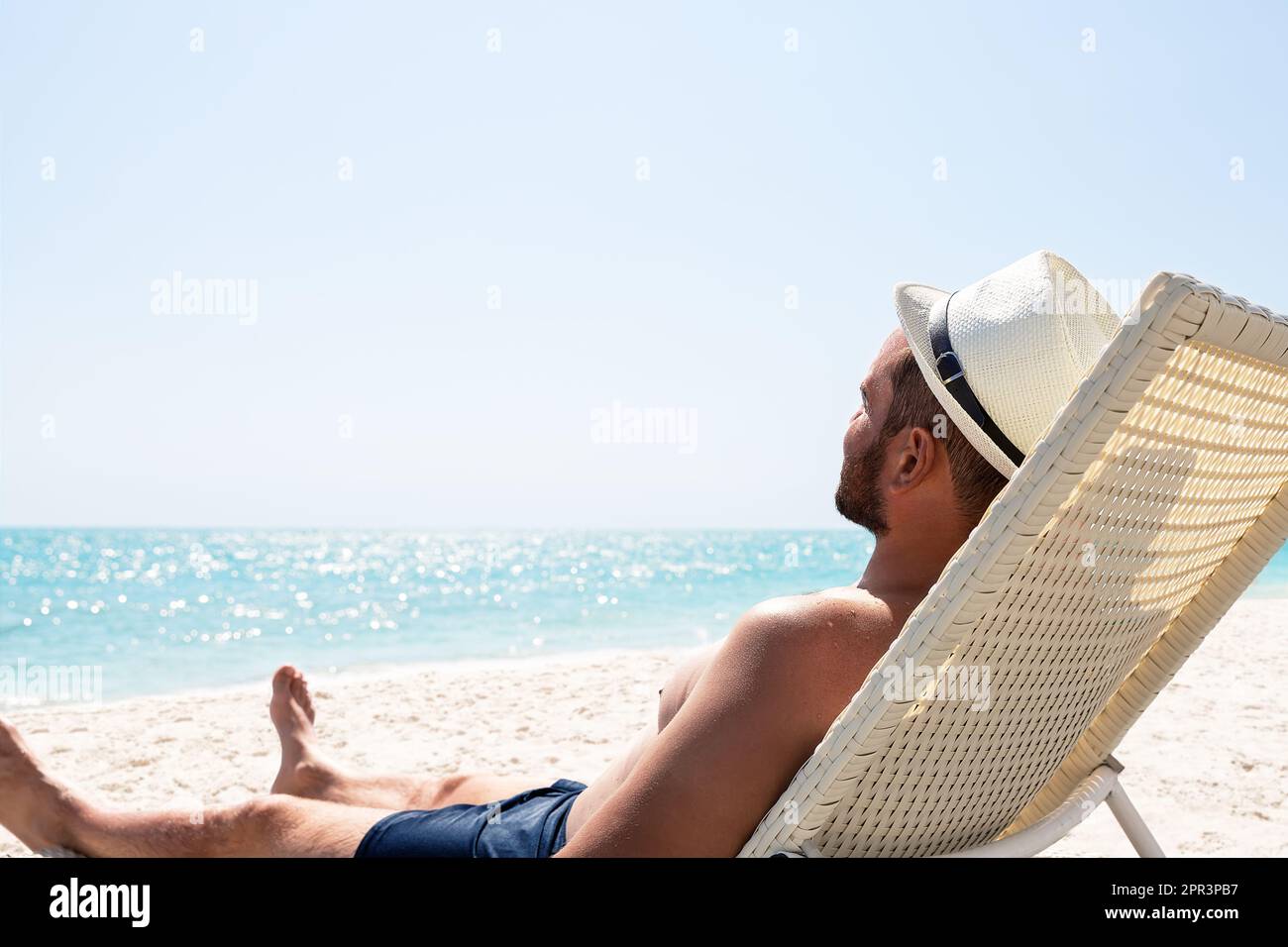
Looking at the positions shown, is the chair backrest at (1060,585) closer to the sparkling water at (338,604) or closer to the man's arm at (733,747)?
the man's arm at (733,747)

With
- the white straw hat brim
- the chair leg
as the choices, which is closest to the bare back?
the white straw hat brim

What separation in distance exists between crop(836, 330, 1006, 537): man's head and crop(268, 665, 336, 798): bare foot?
1.68 metres

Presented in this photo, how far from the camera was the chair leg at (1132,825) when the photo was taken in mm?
1761

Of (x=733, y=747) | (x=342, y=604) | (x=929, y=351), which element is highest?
(x=929, y=351)

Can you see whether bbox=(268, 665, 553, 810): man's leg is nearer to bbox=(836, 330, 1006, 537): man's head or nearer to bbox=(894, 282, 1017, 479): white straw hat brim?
bbox=(836, 330, 1006, 537): man's head

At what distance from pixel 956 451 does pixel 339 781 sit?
1.86 m

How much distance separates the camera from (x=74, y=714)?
6352 mm

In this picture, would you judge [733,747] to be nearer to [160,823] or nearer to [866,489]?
[866,489]

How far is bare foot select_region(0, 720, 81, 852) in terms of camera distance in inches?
86.6

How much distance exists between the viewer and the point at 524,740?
5.07 m

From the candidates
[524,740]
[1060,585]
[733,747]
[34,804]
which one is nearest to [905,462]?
[1060,585]

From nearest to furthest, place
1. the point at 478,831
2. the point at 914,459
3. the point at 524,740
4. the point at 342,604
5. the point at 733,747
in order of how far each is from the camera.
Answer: the point at 733,747 → the point at 914,459 → the point at 478,831 → the point at 524,740 → the point at 342,604

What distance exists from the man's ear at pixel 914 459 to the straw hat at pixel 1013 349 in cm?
7

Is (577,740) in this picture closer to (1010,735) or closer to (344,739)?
(344,739)
